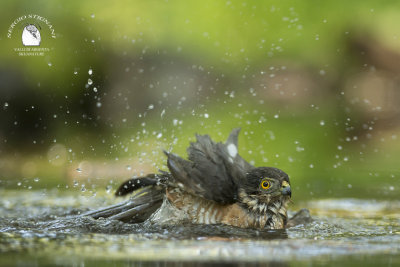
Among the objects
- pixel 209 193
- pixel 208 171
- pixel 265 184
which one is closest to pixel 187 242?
pixel 209 193

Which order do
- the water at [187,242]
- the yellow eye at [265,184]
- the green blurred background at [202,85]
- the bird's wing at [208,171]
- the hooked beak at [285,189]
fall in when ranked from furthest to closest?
the green blurred background at [202,85], the yellow eye at [265,184], the hooked beak at [285,189], the bird's wing at [208,171], the water at [187,242]

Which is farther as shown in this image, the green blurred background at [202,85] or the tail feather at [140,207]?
the green blurred background at [202,85]

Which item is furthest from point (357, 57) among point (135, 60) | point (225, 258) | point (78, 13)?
point (225, 258)

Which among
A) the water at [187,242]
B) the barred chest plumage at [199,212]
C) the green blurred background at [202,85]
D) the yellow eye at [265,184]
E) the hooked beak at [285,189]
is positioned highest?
the green blurred background at [202,85]

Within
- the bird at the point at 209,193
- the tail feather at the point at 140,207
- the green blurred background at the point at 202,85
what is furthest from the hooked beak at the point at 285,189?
the green blurred background at the point at 202,85

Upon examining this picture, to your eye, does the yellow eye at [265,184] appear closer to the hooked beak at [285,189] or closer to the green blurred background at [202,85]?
the hooked beak at [285,189]

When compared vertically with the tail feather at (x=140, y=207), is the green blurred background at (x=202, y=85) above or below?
above
